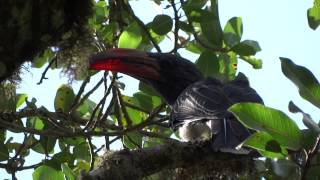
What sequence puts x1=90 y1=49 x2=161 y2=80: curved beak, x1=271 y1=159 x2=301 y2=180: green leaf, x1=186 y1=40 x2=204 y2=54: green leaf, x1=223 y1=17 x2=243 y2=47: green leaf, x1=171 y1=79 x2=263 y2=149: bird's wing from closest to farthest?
x1=271 y1=159 x2=301 y2=180: green leaf < x1=171 y1=79 x2=263 y2=149: bird's wing < x1=90 y1=49 x2=161 y2=80: curved beak < x1=223 y1=17 x2=243 y2=47: green leaf < x1=186 y1=40 x2=204 y2=54: green leaf

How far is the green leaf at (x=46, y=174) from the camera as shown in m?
3.49

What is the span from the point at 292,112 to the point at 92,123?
1721 mm

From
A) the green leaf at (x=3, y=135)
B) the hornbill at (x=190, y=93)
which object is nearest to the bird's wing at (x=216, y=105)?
the hornbill at (x=190, y=93)

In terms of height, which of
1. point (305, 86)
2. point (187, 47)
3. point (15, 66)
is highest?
point (187, 47)

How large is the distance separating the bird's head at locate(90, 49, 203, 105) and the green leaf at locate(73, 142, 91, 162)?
0.52m

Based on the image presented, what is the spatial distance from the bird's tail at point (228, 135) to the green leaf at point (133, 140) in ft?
2.18

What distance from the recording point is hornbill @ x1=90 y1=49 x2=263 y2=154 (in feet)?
11.8

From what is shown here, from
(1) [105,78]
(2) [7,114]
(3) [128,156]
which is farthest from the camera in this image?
(1) [105,78]

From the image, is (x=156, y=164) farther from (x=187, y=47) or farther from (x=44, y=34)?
(x=187, y=47)

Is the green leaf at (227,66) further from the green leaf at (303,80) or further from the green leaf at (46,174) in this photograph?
the green leaf at (303,80)

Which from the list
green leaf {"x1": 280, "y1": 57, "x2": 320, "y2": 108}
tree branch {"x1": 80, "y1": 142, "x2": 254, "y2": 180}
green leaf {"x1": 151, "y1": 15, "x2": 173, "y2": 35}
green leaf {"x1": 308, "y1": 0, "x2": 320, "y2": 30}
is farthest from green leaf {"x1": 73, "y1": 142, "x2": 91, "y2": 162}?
green leaf {"x1": 280, "y1": 57, "x2": 320, "y2": 108}

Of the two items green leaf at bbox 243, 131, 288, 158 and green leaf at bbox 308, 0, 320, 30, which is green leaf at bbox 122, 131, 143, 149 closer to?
green leaf at bbox 308, 0, 320, 30

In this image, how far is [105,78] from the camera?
4.27 metres

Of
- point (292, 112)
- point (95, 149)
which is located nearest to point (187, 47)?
point (95, 149)
